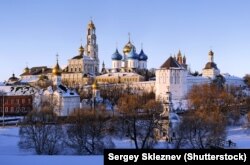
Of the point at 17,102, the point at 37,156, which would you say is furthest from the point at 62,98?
the point at 37,156

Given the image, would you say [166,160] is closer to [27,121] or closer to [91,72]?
[27,121]

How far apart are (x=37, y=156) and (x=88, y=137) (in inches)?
398

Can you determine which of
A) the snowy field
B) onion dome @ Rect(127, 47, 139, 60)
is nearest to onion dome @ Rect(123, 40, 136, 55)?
onion dome @ Rect(127, 47, 139, 60)

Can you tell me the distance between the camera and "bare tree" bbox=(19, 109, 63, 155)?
81.9 feet

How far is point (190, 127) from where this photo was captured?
85.8ft

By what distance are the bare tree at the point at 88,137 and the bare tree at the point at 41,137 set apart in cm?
60

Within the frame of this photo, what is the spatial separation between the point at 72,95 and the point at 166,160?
4529 centimetres

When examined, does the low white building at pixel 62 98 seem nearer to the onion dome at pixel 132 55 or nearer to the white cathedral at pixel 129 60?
the white cathedral at pixel 129 60

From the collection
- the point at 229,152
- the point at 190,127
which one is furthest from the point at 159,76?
the point at 229,152

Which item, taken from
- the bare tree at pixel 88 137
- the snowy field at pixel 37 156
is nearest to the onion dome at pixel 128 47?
the snowy field at pixel 37 156

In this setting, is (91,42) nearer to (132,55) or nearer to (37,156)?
(132,55)

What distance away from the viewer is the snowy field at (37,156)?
14113 millimetres

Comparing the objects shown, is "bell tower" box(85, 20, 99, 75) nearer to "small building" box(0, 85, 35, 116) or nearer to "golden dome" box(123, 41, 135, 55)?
"golden dome" box(123, 41, 135, 55)

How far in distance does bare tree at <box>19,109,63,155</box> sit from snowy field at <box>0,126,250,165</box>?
1.72 ft
